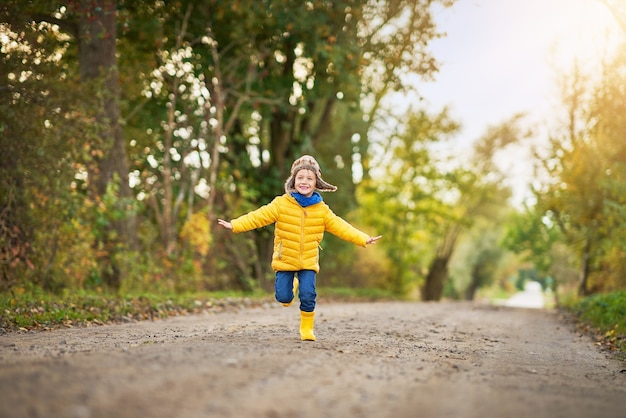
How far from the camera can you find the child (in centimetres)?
819

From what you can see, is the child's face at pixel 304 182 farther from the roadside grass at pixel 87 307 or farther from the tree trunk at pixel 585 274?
the tree trunk at pixel 585 274

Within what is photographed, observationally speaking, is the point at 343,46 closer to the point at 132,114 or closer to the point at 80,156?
the point at 132,114

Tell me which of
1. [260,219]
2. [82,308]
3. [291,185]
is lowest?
[82,308]

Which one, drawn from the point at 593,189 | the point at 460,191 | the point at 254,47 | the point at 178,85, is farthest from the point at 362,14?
the point at 460,191

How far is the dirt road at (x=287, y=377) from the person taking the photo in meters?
4.40

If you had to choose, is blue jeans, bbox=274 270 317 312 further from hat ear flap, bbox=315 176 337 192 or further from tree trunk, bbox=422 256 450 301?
tree trunk, bbox=422 256 450 301

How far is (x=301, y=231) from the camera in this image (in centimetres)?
823

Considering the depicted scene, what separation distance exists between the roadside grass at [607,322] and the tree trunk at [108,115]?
939cm

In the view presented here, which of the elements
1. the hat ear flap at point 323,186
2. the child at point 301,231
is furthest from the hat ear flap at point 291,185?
the hat ear flap at point 323,186

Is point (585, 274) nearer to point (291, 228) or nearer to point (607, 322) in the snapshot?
point (607, 322)

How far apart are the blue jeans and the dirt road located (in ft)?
1.49

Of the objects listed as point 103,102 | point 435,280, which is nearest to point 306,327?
point 103,102

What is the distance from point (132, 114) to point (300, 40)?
483 cm

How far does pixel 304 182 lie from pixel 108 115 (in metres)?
8.30
